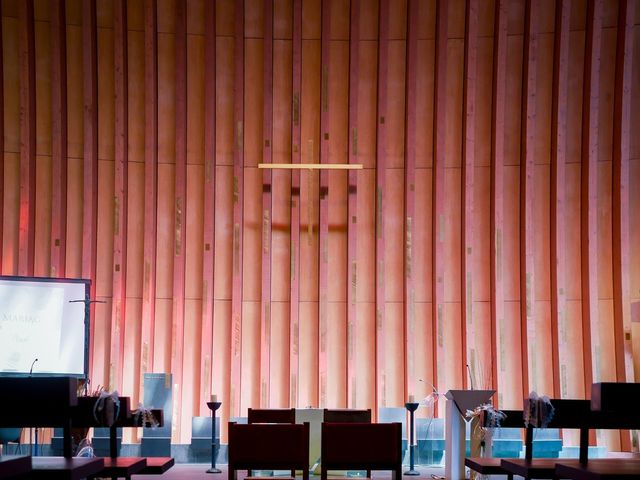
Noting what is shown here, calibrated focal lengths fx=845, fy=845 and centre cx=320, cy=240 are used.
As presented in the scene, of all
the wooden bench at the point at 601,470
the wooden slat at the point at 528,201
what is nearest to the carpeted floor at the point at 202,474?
the wooden slat at the point at 528,201

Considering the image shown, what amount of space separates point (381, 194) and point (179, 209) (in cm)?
247

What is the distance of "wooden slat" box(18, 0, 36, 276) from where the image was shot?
9828 millimetres

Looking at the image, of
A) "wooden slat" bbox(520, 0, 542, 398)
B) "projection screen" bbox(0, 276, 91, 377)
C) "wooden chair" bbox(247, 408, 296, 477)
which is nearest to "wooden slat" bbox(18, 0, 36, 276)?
"projection screen" bbox(0, 276, 91, 377)

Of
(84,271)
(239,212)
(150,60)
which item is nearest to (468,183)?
(239,212)

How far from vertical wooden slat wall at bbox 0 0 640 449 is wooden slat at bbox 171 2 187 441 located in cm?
4

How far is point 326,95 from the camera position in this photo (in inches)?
406

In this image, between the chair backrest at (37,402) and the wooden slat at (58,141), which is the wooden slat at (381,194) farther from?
the chair backrest at (37,402)

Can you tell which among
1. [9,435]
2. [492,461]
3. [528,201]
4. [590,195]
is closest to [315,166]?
[528,201]

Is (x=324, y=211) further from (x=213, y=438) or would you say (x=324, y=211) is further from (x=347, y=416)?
(x=347, y=416)

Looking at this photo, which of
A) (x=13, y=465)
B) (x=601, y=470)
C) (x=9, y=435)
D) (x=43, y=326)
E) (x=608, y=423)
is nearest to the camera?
(x=13, y=465)

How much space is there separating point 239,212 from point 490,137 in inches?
127

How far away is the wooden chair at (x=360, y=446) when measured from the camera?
525cm

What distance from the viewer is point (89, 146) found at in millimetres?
10008

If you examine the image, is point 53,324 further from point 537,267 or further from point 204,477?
point 537,267
